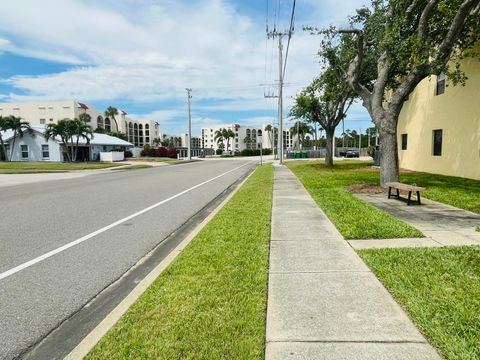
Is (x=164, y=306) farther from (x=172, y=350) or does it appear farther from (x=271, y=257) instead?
(x=271, y=257)

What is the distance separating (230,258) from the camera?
522cm

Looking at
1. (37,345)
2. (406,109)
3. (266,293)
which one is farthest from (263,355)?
(406,109)

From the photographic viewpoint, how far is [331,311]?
11.6 feet

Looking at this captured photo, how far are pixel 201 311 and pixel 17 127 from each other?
→ 174ft

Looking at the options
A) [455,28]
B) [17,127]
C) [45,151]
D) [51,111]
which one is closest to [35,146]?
[45,151]

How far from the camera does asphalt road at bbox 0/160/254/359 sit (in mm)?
3672

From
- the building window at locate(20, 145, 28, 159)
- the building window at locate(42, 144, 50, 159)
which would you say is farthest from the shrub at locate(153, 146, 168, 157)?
the building window at locate(20, 145, 28, 159)

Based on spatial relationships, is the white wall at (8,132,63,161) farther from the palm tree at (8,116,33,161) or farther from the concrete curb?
the concrete curb

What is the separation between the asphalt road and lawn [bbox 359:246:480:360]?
3549 millimetres

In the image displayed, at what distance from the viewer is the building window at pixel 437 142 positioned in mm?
18812

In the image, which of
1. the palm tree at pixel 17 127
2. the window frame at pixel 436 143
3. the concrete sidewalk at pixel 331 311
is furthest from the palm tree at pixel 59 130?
the concrete sidewalk at pixel 331 311

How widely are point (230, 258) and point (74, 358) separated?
267 cm

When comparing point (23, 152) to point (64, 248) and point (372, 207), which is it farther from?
point (372, 207)

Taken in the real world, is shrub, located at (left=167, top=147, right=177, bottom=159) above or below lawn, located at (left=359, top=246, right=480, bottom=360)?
above
